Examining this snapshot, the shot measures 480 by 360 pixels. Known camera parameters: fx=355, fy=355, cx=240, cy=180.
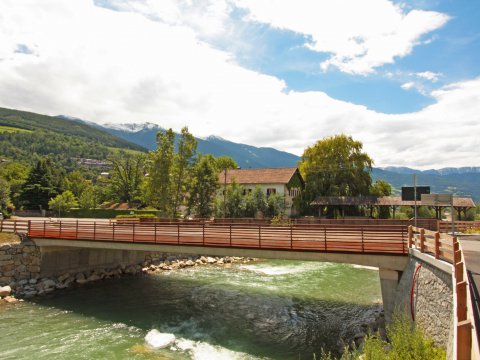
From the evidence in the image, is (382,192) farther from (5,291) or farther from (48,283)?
(5,291)

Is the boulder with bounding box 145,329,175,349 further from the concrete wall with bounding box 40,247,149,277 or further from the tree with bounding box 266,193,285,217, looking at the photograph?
the tree with bounding box 266,193,285,217

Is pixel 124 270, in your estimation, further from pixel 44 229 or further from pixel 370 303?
pixel 370 303

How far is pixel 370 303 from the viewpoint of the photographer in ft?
69.4

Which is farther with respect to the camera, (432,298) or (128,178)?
(128,178)

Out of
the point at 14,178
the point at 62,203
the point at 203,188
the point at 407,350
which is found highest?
the point at 14,178

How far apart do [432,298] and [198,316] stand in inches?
481

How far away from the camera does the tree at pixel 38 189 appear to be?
67062 mm

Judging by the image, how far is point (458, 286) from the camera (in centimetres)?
691

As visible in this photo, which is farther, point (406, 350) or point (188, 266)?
point (188, 266)

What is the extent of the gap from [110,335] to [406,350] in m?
13.0

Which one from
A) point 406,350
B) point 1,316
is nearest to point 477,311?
point 406,350

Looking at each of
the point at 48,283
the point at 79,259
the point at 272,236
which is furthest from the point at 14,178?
the point at 272,236

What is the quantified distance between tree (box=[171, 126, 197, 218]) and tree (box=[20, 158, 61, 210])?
3428 centimetres

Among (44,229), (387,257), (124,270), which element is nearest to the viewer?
(387,257)
